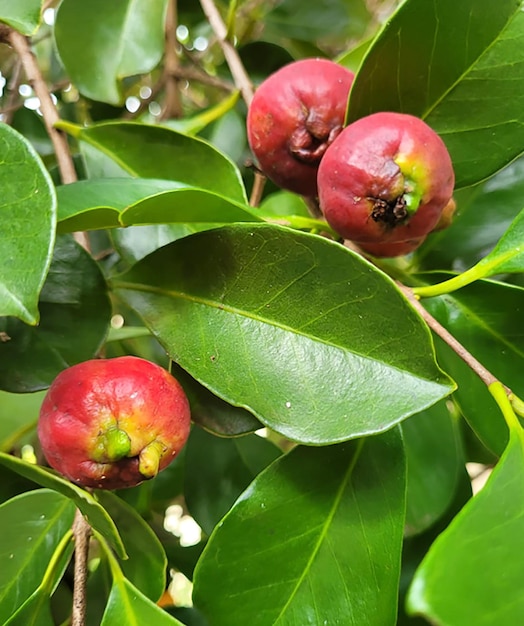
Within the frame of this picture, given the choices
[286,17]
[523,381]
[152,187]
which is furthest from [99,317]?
[286,17]

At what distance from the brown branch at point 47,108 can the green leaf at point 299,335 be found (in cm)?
29

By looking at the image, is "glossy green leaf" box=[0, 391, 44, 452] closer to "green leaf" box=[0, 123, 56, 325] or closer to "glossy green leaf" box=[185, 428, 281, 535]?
"glossy green leaf" box=[185, 428, 281, 535]

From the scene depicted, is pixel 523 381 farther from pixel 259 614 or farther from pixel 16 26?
pixel 16 26

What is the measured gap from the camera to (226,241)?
0.52m

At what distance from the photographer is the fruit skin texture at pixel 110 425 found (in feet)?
1.59

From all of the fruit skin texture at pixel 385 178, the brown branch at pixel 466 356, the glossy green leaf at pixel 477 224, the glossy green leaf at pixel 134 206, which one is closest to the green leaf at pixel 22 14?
the glossy green leaf at pixel 134 206

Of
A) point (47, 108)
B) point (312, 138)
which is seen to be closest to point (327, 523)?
point (312, 138)

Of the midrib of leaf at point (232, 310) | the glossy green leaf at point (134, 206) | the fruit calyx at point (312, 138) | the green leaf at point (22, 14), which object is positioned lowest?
the midrib of leaf at point (232, 310)

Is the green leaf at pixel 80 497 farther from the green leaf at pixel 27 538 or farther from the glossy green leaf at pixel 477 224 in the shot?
the glossy green leaf at pixel 477 224

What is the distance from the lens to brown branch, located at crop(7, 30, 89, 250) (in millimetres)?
782

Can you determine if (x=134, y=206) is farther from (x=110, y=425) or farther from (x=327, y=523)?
(x=327, y=523)

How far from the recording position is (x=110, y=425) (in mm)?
484

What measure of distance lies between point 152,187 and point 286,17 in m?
0.80

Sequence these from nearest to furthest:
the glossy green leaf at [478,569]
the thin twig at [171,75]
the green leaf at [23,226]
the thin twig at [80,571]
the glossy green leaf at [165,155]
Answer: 1. the glossy green leaf at [478,569]
2. the green leaf at [23,226]
3. the thin twig at [80,571]
4. the glossy green leaf at [165,155]
5. the thin twig at [171,75]
